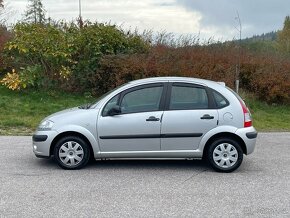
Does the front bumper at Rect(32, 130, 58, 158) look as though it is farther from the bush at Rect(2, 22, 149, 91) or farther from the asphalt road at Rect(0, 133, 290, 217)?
the bush at Rect(2, 22, 149, 91)

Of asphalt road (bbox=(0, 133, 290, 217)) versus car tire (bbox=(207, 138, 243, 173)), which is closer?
asphalt road (bbox=(0, 133, 290, 217))

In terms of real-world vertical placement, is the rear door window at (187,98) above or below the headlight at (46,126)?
above

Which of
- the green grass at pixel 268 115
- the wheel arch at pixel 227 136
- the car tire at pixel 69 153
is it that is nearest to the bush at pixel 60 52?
the green grass at pixel 268 115

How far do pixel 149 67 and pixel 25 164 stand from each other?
7.34 metres

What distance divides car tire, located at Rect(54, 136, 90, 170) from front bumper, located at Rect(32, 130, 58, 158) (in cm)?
15

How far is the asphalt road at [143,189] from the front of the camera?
458 cm

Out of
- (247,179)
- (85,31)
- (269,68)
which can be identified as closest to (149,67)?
(85,31)

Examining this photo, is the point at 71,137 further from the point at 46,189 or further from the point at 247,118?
the point at 247,118

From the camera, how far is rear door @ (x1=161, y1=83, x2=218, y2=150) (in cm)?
617

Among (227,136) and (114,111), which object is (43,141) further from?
(227,136)

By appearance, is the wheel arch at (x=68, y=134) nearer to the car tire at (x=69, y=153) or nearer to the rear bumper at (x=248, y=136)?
the car tire at (x=69, y=153)

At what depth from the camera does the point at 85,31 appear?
14000mm

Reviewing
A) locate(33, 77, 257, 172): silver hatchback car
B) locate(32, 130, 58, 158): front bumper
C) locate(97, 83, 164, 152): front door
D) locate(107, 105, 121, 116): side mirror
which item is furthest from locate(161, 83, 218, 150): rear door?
locate(32, 130, 58, 158): front bumper

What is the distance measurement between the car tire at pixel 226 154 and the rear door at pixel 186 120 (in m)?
0.28
